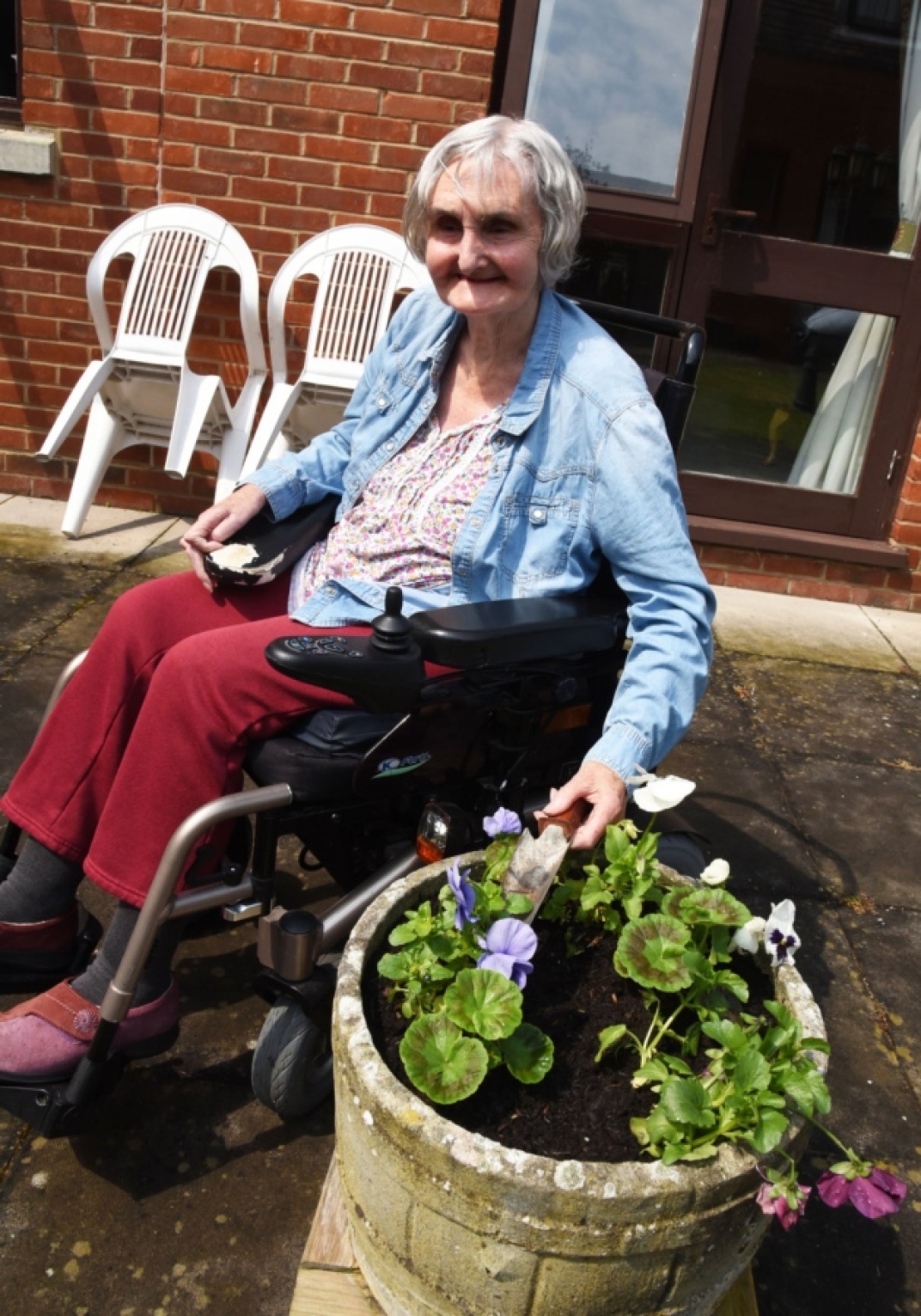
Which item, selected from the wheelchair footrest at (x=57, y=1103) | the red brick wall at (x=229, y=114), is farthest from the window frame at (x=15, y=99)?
the wheelchair footrest at (x=57, y=1103)

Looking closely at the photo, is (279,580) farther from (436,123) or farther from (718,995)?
(436,123)

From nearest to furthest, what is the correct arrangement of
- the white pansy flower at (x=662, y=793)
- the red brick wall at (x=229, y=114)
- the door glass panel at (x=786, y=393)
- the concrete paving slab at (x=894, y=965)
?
the white pansy flower at (x=662, y=793), the concrete paving slab at (x=894, y=965), the red brick wall at (x=229, y=114), the door glass panel at (x=786, y=393)

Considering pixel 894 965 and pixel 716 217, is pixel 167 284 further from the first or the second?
pixel 894 965

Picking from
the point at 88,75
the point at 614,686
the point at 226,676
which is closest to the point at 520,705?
the point at 614,686

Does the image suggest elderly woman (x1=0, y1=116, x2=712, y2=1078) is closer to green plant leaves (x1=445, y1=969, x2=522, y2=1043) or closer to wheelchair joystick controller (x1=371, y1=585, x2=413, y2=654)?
wheelchair joystick controller (x1=371, y1=585, x2=413, y2=654)

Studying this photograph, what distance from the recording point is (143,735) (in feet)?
6.18

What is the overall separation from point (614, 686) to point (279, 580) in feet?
2.33

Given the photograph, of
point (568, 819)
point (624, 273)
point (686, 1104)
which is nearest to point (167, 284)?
point (624, 273)

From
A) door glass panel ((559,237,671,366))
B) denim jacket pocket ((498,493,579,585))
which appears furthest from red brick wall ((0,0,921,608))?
denim jacket pocket ((498,493,579,585))

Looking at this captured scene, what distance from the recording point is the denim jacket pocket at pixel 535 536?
2.09 metres

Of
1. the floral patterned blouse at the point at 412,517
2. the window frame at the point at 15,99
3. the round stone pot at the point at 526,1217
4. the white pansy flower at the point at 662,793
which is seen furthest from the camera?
the window frame at the point at 15,99

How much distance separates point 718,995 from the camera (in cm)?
149

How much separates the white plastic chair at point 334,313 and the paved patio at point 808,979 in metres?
0.83

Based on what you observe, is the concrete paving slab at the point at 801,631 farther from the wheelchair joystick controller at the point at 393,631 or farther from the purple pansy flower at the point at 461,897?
the purple pansy flower at the point at 461,897
